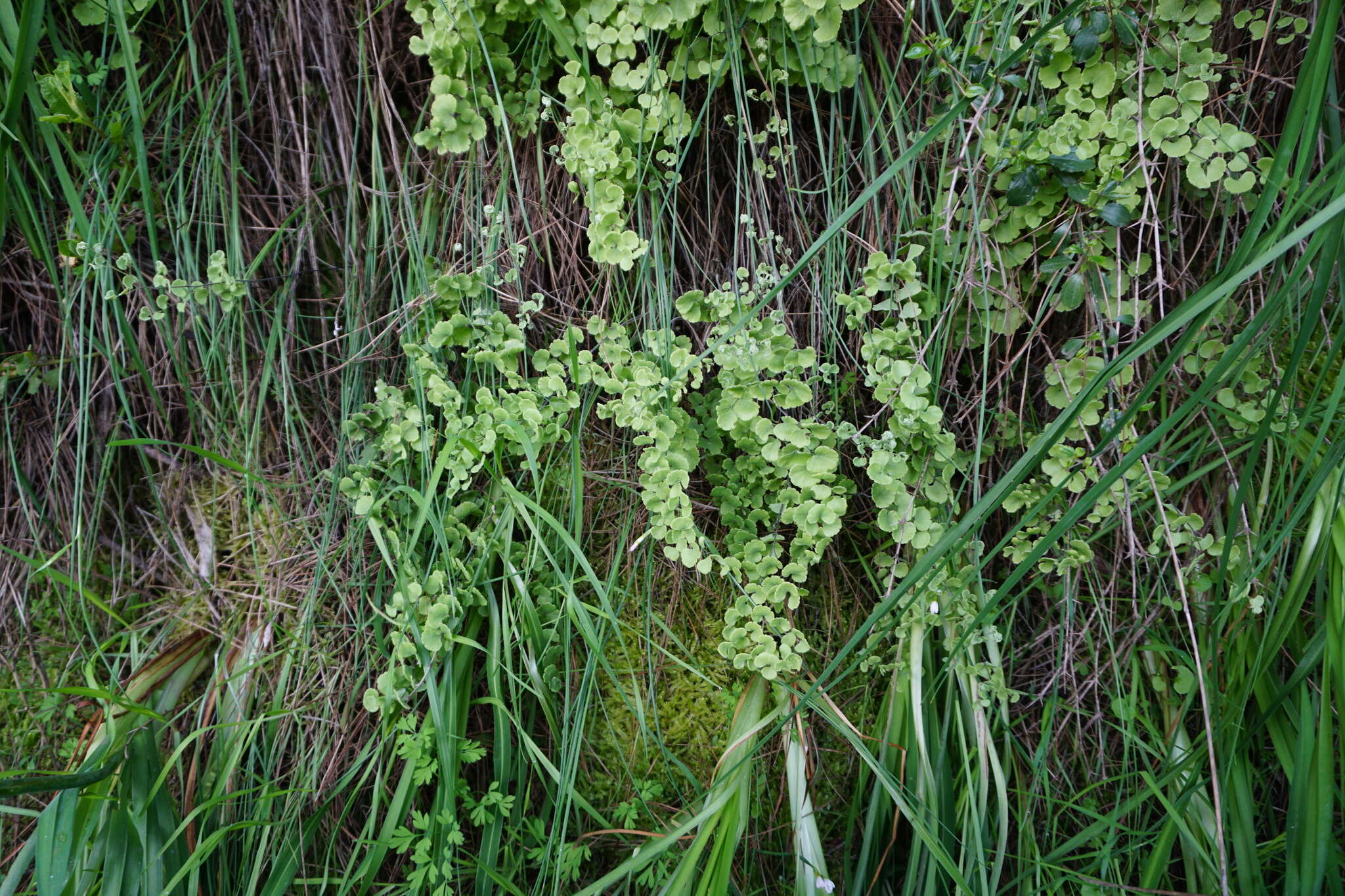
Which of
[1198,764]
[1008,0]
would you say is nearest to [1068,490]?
[1198,764]

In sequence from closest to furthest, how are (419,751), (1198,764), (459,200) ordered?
(1198,764) < (419,751) < (459,200)

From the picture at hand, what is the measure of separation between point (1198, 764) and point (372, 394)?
139 centimetres

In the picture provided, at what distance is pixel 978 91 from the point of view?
108cm

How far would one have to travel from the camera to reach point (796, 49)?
1.23 meters

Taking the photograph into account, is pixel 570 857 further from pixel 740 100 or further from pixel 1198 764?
pixel 740 100

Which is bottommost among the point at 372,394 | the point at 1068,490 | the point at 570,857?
the point at 570,857

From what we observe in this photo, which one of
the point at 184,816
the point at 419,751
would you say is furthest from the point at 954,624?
the point at 184,816

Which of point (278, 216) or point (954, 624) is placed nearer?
point (954, 624)

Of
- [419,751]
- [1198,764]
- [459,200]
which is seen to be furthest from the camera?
[459,200]

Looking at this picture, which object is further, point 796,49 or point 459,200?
point 459,200

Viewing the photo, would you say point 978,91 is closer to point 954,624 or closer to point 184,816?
point 954,624

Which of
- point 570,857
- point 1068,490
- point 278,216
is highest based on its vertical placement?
point 278,216

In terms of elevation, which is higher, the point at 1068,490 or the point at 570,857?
the point at 1068,490

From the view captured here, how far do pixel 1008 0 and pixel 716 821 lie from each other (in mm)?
1265
